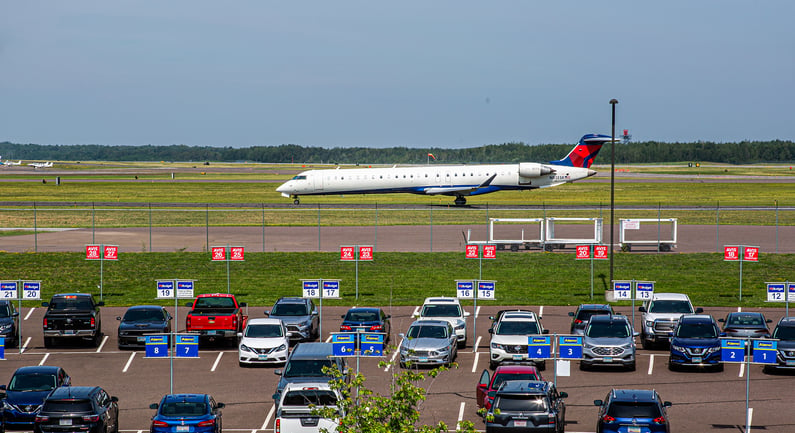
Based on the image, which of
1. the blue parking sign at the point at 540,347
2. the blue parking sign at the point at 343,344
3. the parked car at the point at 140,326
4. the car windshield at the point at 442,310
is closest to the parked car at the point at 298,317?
the parked car at the point at 140,326

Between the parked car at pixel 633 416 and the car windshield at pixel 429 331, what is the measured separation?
29.4 ft

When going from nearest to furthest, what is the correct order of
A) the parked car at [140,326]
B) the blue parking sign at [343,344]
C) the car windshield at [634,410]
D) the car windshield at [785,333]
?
the car windshield at [634,410], the blue parking sign at [343,344], the car windshield at [785,333], the parked car at [140,326]

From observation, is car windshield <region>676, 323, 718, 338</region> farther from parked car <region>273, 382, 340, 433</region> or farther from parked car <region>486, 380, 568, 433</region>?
parked car <region>273, 382, 340, 433</region>

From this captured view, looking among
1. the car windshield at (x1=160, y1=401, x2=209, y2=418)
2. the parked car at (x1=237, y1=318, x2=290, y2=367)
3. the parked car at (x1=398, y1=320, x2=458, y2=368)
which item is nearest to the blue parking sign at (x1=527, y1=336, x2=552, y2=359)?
the parked car at (x1=398, y1=320, x2=458, y2=368)

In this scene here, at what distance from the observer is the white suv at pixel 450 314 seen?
27.8 meters

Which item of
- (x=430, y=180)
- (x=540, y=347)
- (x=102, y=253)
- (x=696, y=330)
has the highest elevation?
(x=430, y=180)

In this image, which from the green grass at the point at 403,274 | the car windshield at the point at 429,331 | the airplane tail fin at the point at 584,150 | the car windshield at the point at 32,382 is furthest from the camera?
the airplane tail fin at the point at 584,150

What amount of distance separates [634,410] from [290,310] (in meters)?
14.9

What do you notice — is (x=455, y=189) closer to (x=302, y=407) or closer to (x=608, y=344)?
(x=608, y=344)

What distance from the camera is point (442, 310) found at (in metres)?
29.2

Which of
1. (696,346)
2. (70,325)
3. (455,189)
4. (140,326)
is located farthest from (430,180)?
(696,346)

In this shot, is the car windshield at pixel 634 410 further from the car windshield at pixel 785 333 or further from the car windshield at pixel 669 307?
the car windshield at pixel 669 307

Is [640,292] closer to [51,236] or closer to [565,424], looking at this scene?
[565,424]

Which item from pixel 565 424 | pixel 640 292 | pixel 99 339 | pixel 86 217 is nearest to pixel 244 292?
pixel 99 339
